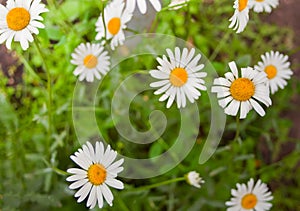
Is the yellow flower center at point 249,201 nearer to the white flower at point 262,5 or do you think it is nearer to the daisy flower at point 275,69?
the daisy flower at point 275,69

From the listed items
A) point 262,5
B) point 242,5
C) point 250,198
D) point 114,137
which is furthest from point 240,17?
point 114,137

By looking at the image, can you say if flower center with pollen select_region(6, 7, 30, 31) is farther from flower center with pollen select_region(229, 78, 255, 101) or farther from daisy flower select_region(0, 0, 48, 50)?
flower center with pollen select_region(229, 78, 255, 101)

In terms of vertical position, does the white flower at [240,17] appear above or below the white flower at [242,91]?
above

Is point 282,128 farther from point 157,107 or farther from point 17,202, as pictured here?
point 17,202

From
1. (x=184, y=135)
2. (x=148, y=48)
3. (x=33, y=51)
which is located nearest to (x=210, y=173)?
(x=184, y=135)

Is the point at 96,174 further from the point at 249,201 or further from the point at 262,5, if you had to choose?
the point at 262,5

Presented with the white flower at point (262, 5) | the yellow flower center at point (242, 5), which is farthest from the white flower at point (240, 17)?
the white flower at point (262, 5)
